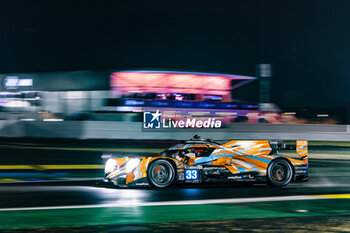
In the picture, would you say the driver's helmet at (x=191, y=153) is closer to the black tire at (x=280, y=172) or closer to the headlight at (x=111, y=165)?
the headlight at (x=111, y=165)

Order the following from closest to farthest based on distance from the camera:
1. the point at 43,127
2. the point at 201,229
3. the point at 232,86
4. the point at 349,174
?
the point at 201,229
the point at 349,174
the point at 43,127
the point at 232,86

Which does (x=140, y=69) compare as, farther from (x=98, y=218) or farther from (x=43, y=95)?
(x=98, y=218)

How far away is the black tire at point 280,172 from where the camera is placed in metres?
10.3

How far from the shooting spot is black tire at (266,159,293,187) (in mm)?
10266

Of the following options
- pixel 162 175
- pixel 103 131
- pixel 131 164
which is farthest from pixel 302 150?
pixel 103 131

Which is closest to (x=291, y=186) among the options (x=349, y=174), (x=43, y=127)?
(x=349, y=174)

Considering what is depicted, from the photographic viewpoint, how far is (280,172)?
34.2ft

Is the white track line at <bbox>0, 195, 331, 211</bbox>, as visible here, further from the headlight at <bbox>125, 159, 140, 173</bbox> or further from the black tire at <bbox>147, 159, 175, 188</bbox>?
the headlight at <bbox>125, 159, 140, 173</bbox>

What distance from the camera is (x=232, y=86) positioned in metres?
61.8

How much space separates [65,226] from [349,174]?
995 centimetres

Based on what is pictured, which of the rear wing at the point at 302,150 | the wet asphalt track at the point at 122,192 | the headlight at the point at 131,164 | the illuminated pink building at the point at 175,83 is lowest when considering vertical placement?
the wet asphalt track at the point at 122,192

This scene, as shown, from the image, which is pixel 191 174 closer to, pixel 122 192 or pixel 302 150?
pixel 122 192

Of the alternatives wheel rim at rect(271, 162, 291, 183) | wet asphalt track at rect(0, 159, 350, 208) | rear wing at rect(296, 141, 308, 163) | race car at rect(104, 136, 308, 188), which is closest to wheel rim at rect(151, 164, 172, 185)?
race car at rect(104, 136, 308, 188)

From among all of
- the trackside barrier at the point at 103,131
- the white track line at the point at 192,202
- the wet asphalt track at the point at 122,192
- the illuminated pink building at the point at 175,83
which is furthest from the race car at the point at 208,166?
the illuminated pink building at the point at 175,83
